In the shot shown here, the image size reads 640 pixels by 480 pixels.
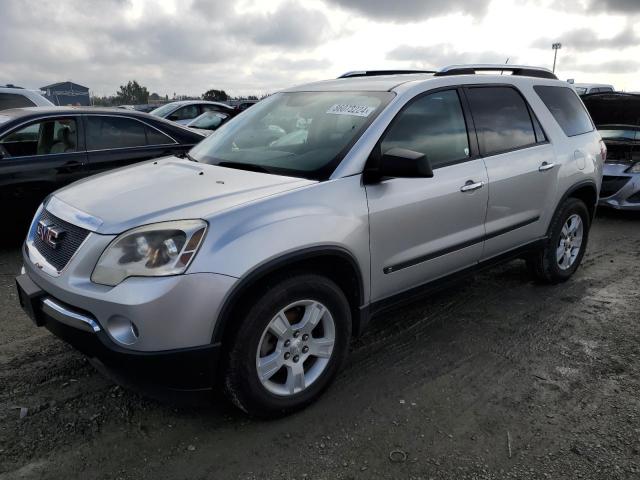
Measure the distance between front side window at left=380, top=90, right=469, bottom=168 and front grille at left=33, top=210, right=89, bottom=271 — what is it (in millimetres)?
1699

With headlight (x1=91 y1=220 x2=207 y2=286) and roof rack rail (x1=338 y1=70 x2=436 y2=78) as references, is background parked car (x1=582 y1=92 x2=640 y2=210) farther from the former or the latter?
headlight (x1=91 y1=220 x2=207 y2=286)

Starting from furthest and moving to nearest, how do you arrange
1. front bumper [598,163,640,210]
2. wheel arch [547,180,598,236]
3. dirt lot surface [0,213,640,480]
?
front bumper [598,163,640,210] → wheel arch [547,180,598,236] → dirt lot surface [0,213,640,480]

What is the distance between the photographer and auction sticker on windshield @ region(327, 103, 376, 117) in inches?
126

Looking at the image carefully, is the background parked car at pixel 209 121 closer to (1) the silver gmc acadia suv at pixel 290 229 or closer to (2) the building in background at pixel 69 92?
(1) the silver gmc acadia suv at pixel 290 229

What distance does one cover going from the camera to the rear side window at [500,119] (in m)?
3.75

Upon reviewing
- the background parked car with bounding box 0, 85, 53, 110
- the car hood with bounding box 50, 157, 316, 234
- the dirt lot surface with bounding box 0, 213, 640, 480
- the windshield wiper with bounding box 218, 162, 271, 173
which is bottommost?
the dirt lot surface with bounding box 0, 213, 640, 480

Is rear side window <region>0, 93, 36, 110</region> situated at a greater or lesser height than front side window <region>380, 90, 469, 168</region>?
greater

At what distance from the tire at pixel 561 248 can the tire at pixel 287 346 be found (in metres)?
2.45

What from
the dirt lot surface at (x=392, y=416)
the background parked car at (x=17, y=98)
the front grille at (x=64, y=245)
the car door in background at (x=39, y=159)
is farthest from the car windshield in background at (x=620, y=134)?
the background parked car at (x=17, y=98)

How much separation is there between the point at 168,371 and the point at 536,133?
3383 mm

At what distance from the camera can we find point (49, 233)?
2.74 m

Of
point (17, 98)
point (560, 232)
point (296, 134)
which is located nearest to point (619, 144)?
point (560, 232)

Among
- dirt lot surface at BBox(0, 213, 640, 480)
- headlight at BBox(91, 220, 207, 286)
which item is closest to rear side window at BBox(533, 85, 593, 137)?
dirt lot surface at BBox(0, 213, 640, 480)

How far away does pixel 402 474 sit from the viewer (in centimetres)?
241
